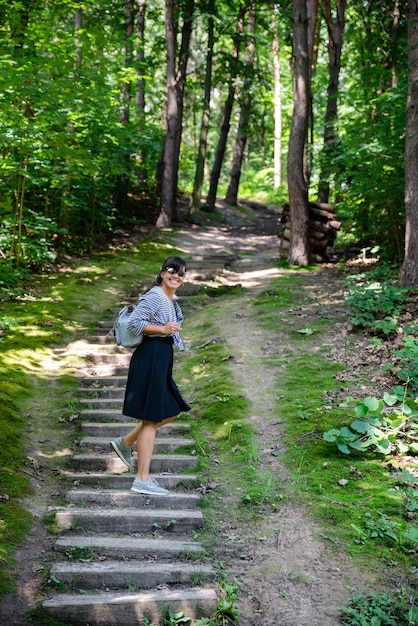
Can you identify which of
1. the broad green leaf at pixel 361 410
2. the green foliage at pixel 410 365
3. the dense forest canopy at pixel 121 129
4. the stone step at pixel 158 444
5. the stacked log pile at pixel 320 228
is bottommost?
the stone step at pixel 158 444

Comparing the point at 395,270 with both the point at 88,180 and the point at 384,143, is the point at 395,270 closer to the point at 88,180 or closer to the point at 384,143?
the point at 384,143

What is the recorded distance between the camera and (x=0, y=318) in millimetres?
7855

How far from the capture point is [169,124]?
16531 millimetres

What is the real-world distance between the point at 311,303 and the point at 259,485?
498 centimetres

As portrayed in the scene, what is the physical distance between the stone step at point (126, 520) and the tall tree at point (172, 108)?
13253 mm

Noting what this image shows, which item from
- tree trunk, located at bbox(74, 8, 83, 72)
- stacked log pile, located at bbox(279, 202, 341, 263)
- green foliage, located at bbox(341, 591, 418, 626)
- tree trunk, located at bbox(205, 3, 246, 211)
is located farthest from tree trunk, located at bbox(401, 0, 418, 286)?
tree trunk, located at bbox(205, 3, 246, 211)

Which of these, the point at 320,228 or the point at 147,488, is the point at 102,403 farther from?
the point at 320,228

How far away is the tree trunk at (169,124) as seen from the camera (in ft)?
53.2

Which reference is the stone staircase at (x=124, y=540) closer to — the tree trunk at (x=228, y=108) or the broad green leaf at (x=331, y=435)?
the broad green leaf at (x=331, y=435)

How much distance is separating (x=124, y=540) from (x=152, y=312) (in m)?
1.67

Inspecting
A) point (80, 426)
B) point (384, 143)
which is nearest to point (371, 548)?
point (80, 426)

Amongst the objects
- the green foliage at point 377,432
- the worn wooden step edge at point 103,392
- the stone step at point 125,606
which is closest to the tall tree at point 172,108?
the worn wooden step edge at point 103,392

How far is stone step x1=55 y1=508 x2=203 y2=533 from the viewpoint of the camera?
14.0 feet

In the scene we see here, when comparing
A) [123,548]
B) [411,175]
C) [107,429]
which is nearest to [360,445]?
[123,548]
